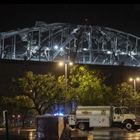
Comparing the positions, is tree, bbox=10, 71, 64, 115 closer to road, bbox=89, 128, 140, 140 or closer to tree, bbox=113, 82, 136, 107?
road, bbox=89, 128, 140, 140

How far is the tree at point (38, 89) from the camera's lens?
40.6 metres

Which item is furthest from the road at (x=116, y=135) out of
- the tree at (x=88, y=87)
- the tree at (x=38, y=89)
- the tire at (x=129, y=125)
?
the tree at (x=88, y=87)

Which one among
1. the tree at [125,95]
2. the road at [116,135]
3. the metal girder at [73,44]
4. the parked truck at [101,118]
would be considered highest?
the metal girder at [73,44]

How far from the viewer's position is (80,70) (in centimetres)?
4697

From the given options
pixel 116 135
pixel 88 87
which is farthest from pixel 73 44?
pixel 116 135

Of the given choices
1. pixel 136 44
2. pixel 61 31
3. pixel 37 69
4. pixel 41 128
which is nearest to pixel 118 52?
pixel 136 44

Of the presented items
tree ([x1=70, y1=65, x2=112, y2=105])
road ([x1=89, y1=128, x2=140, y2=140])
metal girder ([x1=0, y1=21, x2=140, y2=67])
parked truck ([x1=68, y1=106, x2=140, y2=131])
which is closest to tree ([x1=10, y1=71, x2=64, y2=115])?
parked truck ([x1=68, y1=106, x2=140, y2=131])

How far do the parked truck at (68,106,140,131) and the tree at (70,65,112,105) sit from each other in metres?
2.95

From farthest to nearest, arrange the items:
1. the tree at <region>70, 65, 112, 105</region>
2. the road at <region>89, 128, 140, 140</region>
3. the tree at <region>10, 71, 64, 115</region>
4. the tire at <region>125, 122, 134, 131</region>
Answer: the tree at <region>70, 65, 112, 105</region> → the tire at <region>125, 122, 134, 131</region> → the tree at <region>10, 71, 64, 115</region> → the road at <region>89, 128, 140, 140</region>

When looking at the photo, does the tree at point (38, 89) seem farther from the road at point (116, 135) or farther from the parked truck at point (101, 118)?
the road at point (116, 135)

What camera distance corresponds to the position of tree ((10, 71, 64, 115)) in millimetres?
40594

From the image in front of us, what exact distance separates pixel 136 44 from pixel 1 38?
42.9 m

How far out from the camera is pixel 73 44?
424ft

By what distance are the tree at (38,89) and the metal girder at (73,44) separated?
71.2 meters
